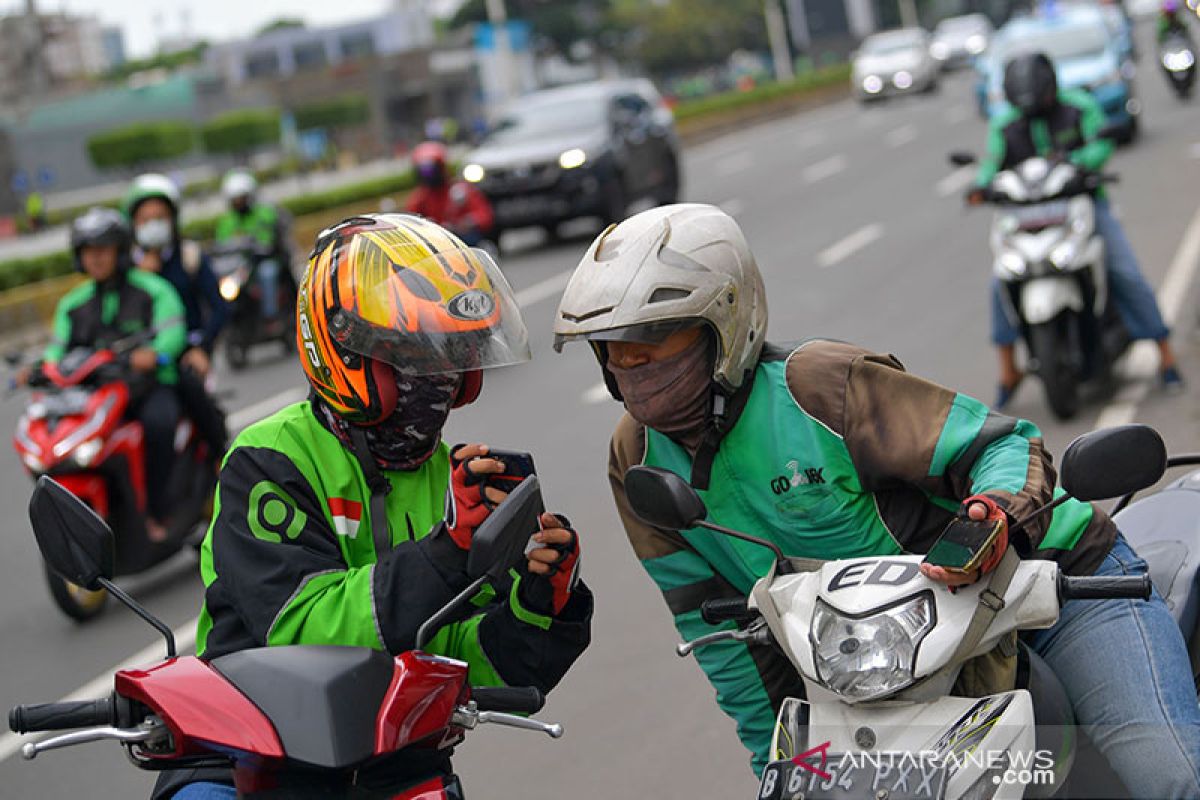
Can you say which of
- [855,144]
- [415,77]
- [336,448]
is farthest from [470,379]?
[415,77]

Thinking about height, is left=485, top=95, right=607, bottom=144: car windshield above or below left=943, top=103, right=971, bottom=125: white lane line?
above

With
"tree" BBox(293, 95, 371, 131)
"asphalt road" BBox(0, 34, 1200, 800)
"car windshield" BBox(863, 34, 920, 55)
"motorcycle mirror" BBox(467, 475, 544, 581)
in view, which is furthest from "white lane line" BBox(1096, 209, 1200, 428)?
"tree" BBox(293, 95, 371, 131)

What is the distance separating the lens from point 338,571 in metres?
2.97

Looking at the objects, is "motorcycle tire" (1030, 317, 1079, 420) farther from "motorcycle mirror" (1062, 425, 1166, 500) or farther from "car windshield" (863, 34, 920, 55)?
"car windshield" (863, 34, 920, 55)

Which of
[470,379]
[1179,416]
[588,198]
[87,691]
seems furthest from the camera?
[588,198]

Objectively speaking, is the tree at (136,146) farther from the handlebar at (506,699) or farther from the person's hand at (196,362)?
the handlebar at (506,699)

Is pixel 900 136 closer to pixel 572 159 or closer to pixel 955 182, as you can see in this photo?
pixel 955 182

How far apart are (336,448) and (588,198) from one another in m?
16.7

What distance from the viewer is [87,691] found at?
6859 mm

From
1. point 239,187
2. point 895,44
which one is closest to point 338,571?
point 239,187

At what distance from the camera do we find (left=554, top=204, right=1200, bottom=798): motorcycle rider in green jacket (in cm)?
320

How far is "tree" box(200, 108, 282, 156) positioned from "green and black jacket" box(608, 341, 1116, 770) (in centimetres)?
6558

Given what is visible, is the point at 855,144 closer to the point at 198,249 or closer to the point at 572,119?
the point at 572,119

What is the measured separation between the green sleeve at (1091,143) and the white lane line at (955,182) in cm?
1125
